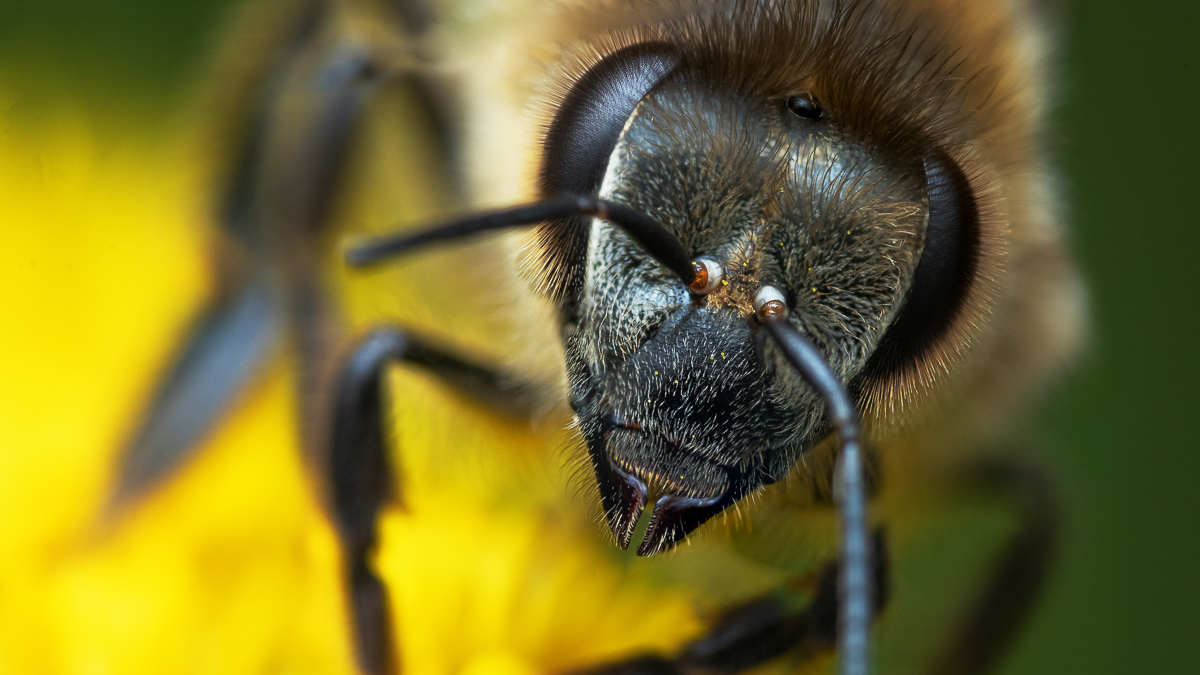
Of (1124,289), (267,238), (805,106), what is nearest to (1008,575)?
(1124,289)

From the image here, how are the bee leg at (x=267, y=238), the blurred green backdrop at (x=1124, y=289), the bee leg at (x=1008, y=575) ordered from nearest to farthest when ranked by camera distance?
the bee leg at (x=267, y=238), the bee leg at (x=1008, y=575), the blurred green backdrop at (x=1124, y=289)

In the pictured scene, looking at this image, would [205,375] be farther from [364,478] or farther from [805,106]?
[805,106]

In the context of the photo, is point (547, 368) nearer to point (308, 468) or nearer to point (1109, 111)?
point (308, 468)

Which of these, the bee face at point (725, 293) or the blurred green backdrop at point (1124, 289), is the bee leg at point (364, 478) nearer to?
the bee face at point (725, 293)

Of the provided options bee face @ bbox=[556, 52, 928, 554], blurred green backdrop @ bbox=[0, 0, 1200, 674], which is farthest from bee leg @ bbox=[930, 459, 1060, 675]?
bee face @ bbox=[556, 52, 928, 554]

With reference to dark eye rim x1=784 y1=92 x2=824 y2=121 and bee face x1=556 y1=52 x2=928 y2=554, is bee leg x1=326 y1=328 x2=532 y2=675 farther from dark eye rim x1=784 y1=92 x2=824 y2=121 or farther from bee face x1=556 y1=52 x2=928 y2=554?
dark eye rim x1=784 y1=92 x2=824 y2=121

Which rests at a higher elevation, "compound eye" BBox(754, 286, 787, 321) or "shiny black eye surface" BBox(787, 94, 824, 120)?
"shiny black eye surface" BBox(787, 94, 824, 120)

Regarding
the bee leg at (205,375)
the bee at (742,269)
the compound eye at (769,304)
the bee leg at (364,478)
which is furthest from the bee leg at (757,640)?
the bee leg at (205,375)
